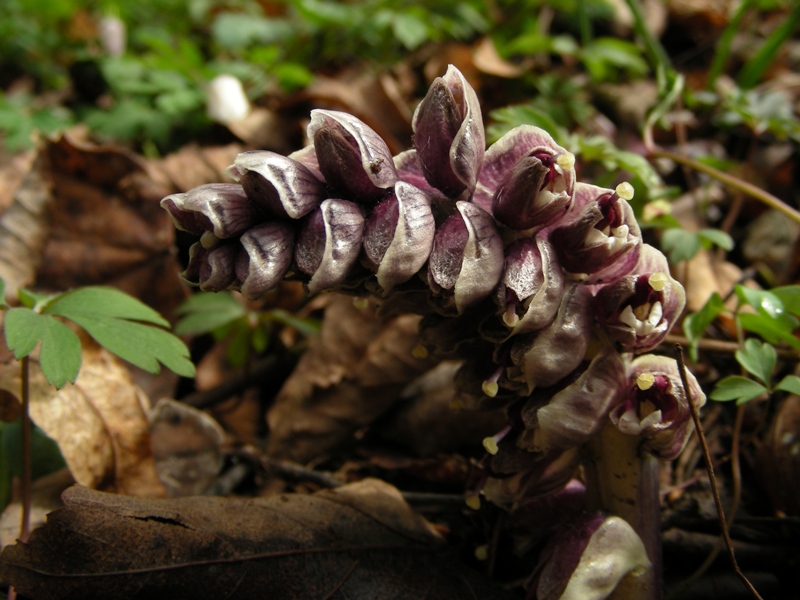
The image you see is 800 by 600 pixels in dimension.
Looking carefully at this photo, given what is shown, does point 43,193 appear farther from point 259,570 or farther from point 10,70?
point 10,70

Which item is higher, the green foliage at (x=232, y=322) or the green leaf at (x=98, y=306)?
the green leaf at (x=98, y=306)


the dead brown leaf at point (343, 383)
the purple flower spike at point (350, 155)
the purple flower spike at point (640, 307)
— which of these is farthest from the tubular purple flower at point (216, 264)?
the dead brown leaf at point (343, 383)

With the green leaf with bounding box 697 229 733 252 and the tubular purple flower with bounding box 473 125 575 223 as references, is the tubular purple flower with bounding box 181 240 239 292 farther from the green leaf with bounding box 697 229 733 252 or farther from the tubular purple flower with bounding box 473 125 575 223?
the green leaf with bounding box 697 229 733 252

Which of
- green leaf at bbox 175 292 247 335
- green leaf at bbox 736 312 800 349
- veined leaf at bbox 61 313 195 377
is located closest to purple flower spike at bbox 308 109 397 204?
veined leaf at bbox 61 313 195 377

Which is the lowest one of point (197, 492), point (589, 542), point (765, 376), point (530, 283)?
point (197, 492)

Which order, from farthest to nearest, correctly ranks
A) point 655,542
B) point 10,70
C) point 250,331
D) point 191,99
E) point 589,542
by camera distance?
point 10,70 < point 191,99 < point 250,331 < point 655,542 < point 589,542

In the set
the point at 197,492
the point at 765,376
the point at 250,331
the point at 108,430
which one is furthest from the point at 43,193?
the point at 765,376

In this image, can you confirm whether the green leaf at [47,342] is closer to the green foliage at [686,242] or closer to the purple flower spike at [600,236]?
the purple flower spike at [600,236]
